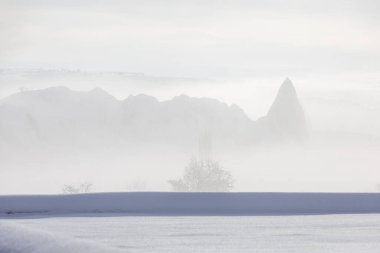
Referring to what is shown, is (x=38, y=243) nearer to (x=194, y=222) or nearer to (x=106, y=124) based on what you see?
(x=194, y=222)

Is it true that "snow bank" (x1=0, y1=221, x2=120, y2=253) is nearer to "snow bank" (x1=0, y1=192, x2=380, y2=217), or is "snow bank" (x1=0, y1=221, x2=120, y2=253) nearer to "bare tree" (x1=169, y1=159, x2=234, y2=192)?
"snow bank" (x1=0, y1=192, x2=380, y2=217)

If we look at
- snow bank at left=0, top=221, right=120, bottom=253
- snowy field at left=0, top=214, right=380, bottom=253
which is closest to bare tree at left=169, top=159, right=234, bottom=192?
snowy field at left=0, top=214, right=380, bottom=253

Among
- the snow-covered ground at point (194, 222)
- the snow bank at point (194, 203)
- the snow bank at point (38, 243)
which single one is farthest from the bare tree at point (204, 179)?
the snow bank at point (38, 243)

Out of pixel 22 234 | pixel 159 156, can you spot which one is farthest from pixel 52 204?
pixel 159 156

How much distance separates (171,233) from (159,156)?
146 m

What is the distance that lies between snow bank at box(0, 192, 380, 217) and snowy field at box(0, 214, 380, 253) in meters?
0.35

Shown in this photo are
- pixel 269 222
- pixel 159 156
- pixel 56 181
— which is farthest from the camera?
pixel 159 156

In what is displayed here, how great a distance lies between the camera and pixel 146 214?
7445 millimetres

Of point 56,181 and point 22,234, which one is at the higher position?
point 56,181

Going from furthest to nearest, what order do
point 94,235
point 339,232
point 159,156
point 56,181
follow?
point 159,156 → point 56,181 → point 339,232 → point 94,235

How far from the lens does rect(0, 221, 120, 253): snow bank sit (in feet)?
11.2

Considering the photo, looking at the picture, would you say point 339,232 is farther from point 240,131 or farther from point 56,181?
point 240,131

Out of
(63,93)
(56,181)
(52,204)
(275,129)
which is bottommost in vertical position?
(52,204)

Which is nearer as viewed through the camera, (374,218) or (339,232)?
(339,232)
